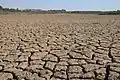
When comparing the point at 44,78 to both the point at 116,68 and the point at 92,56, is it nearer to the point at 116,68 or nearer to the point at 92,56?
the point at 116,68

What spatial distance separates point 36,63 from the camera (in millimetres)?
4098

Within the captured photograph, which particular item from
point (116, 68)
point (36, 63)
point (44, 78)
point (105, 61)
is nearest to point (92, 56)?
point (105, 61)

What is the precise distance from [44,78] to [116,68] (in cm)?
125

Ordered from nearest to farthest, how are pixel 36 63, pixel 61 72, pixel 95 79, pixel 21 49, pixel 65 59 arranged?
pixel 95 79, pixel 61 72, pixel 36 63, pixel 65 59, pixel 21 49

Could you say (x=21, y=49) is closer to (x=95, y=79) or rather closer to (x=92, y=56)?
(x=92, y=56)

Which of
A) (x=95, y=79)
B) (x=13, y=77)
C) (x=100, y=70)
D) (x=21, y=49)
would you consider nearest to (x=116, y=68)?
(x=100, y=70)

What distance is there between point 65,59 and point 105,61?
0.77 meters

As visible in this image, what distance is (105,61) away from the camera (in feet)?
13.7

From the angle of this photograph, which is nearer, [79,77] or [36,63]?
[79,77]

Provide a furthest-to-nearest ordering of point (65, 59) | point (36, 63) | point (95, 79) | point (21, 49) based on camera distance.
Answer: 1. point (21, 49)
2. point (65, 59)
3. point (36, 63)
4. point (95, 79)

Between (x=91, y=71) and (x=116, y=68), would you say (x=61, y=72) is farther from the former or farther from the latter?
(x=116, y=68)

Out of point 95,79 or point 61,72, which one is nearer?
point 95,79

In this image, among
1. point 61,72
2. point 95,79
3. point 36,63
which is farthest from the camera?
point 36,63

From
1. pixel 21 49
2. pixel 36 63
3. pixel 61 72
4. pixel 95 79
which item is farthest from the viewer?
pixel 21 49
